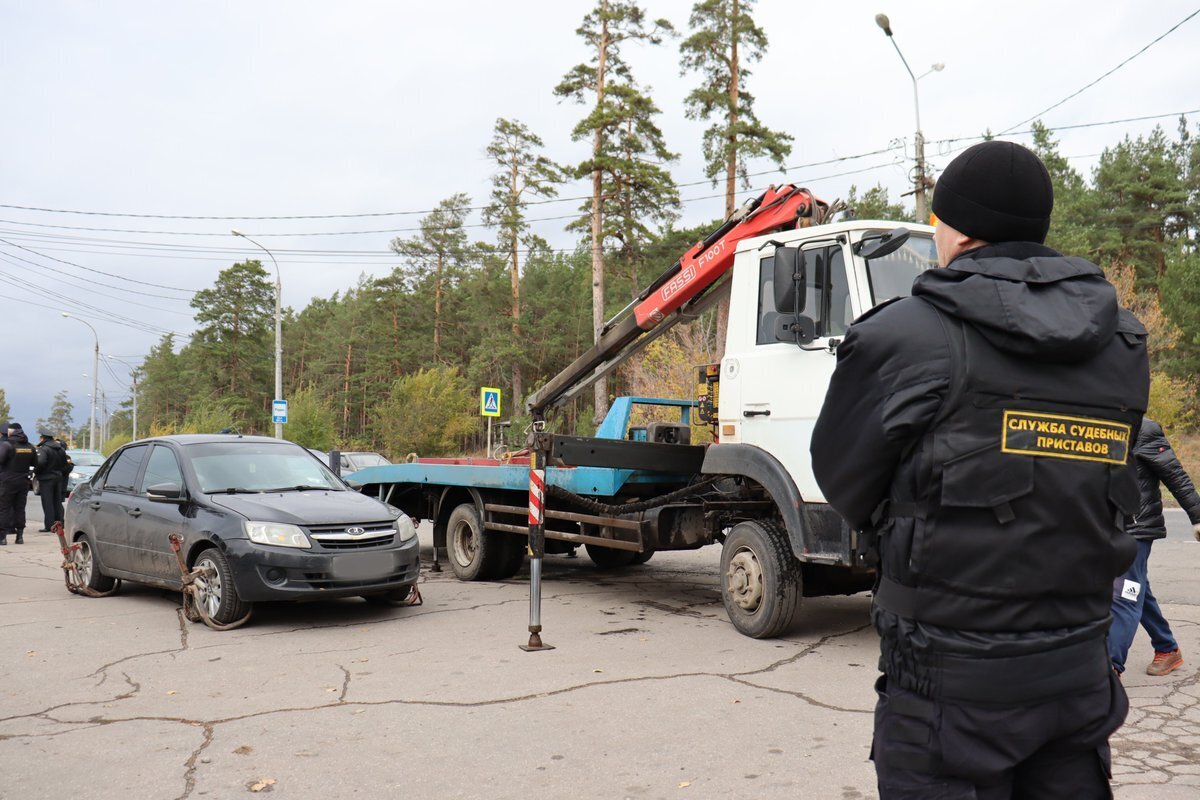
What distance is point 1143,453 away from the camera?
5520 millimetres

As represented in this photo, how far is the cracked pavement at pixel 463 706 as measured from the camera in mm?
4172

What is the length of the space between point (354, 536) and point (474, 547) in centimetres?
266

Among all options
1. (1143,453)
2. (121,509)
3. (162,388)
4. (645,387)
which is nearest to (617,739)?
(1143,453)

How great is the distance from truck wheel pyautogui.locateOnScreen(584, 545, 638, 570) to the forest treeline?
2569 millimetres

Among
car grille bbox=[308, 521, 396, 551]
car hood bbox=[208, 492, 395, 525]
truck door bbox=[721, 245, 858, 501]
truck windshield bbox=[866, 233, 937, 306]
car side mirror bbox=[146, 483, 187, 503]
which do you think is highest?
truck windshield bbox=[866, 233, 937, 306]

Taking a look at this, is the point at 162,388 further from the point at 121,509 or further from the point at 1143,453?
the point at 1143,453

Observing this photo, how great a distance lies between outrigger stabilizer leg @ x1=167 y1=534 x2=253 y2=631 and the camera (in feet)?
24.9

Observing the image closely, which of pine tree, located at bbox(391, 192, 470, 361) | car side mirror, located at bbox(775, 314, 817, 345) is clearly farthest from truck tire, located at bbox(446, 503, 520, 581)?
pine tree, located at bbox(391, 192, 470, 361)

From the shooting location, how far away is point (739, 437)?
7086 mm

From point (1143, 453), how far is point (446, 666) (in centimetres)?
441

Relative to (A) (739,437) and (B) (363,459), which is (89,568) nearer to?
(A) (739,437)

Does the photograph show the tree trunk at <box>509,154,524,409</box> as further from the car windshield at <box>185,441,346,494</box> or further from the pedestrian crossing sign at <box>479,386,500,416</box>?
the car windshield at <box>185,441,346,494</box>

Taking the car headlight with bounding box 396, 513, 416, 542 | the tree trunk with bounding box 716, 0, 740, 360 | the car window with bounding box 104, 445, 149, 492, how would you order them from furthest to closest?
the tree trunk with bounding box 716, 0, 740, 360 < the car window with bounding box 104, 445, 149, 492 < the car headlight with bounding box 396, 513, 416, 542

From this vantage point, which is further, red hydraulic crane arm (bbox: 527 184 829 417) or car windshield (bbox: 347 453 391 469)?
car windshield (bbox: 347 453 391 469)
